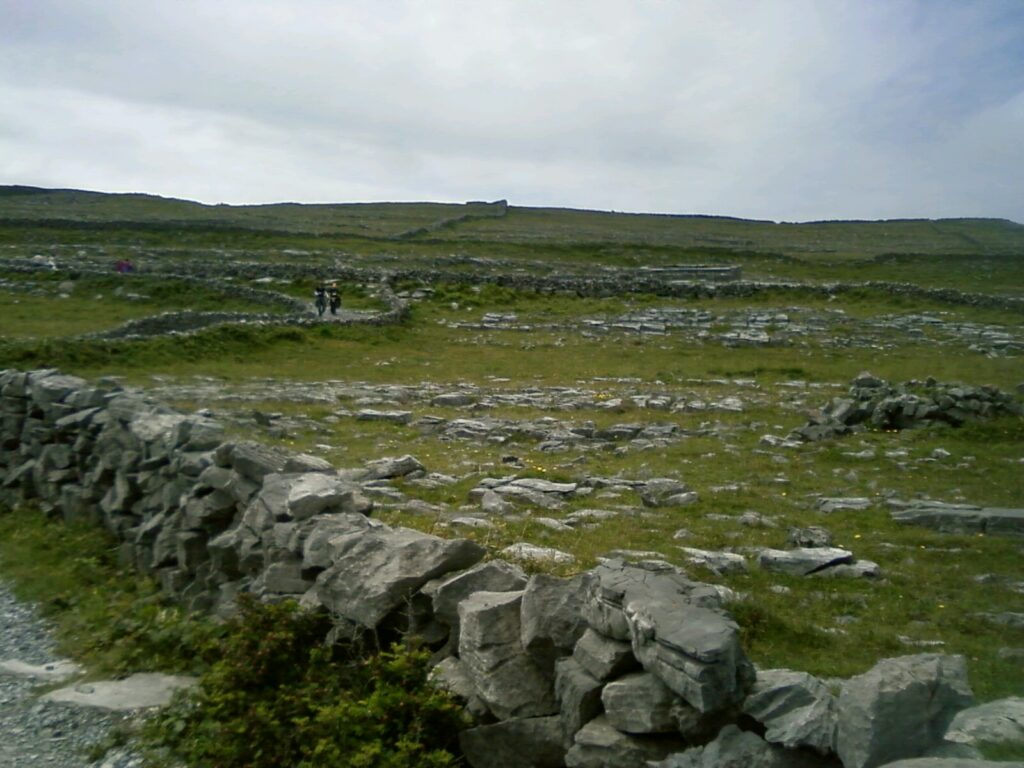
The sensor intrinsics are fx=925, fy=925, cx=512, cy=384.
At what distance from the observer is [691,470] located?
15.3 meters

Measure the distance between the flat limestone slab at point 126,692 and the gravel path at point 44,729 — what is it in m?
0.10

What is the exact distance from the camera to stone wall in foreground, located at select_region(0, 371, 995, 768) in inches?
189

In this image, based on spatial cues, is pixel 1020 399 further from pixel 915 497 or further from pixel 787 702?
pixel 787 702

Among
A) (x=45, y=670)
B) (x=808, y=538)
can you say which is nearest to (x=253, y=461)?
(x=45, y=670)

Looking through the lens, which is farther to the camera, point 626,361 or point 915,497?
point 626,361

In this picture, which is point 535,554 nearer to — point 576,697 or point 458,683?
point 458,683

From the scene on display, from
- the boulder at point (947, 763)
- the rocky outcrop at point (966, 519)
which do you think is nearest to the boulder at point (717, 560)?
the rocky outcrop at point (966, 519)

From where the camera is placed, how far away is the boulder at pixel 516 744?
5.90m

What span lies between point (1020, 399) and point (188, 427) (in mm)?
19234

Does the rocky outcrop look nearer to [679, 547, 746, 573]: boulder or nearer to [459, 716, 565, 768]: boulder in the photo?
[679, 547, 746, 573]: boulder

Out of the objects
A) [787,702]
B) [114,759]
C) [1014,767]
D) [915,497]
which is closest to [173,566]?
[114,759]

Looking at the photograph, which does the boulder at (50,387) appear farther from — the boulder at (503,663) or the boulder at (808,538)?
the boulder at (808,538)

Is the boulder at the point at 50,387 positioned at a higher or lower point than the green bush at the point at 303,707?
higher

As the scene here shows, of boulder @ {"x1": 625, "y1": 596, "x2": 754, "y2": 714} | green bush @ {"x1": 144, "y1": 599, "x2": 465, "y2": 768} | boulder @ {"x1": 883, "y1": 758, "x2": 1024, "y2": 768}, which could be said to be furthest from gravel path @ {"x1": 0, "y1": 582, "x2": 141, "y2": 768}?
boulder @ {"x1": 883, "y1": 758, "x2": 1024, "y2": 768}
